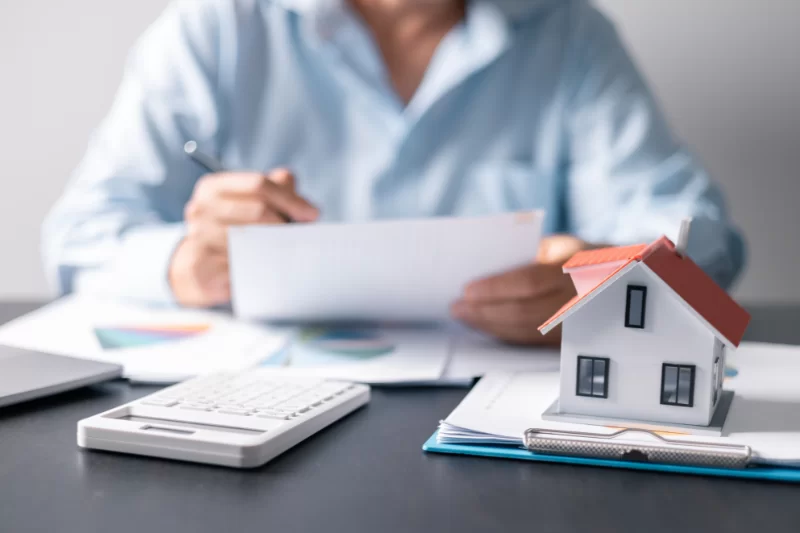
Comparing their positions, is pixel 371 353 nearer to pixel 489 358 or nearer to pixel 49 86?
pixel 489 358

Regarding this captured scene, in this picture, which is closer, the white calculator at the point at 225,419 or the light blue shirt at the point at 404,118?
the white calculator at the point at 225,419

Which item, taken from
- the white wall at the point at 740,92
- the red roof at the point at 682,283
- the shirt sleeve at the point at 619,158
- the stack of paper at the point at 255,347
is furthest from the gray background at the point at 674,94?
the red roof at the point at 682,283

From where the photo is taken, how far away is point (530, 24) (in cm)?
134

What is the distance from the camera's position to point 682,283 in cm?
50

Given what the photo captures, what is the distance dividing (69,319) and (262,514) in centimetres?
60

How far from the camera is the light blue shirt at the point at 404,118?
1240 millimetres

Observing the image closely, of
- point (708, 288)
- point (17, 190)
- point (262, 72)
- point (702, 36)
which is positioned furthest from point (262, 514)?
point (17, 190)

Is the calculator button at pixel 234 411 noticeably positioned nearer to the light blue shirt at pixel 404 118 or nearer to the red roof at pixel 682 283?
the red roof at pixel 682 283

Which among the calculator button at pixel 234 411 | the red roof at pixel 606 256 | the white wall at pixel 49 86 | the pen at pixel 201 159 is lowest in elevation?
→ the calculator button at pixel 234 411

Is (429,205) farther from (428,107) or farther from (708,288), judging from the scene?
(708,288)

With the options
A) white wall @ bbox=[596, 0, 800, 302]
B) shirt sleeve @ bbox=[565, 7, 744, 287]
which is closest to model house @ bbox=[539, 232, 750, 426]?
shirt sleeve @ bbox=[565, 7, 744, 287]

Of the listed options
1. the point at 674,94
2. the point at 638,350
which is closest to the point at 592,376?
the point at 638,350

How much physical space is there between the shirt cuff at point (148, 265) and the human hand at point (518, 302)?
40 cm

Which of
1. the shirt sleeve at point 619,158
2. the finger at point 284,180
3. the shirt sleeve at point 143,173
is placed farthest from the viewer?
the shirt sleeve at point 619,158
